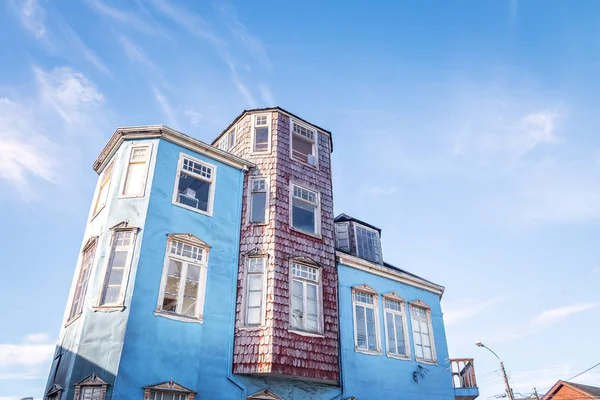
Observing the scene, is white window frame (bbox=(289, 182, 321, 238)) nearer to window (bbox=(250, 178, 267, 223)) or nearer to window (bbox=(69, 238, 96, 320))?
window (bbox=(250, 178, 267, 223))

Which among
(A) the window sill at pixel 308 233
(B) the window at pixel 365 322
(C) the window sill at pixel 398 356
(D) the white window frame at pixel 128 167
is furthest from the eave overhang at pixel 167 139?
(C) the window sill at pixel 398 356

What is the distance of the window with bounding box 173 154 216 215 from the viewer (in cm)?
1488

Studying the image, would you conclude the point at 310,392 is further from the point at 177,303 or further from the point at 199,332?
the point at 177,303

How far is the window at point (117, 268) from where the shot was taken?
12.6 m

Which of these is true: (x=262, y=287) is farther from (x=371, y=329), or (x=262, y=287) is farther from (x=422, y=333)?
(x=422, y=333)

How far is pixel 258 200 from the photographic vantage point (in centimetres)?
1656

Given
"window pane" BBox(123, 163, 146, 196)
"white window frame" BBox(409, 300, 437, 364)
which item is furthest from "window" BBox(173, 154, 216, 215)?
"white window frame" BBox(409, 300, 437, 364)

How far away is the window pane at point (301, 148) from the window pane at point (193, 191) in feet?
14.3

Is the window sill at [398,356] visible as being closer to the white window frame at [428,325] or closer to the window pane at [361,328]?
the white window frame at [428,325]

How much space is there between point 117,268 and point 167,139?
470cm

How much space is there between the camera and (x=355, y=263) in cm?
1806

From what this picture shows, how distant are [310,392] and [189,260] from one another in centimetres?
595

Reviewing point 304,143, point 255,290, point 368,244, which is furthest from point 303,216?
point 368,244

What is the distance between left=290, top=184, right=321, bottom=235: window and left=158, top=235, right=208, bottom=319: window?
4108 mm
